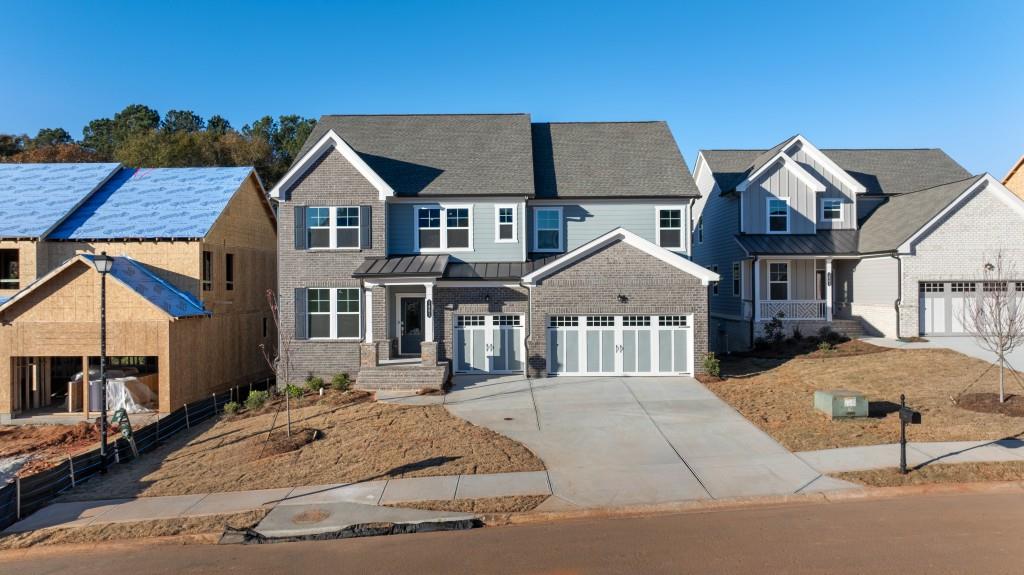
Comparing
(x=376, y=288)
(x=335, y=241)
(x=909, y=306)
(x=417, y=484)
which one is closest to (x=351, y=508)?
(x=417, y=484)

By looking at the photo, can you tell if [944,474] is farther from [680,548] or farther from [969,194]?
[969,194]

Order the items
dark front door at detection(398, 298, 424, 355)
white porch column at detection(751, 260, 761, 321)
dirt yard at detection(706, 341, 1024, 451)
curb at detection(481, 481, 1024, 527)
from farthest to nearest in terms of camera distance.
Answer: white porch column at detection(751, 260, 761, 321) < dark front door at detection(398, 298, 424, 355) < dirt yard at detection(706, 341, 1024, 451) < curb at detection(481, 481, 1024, 527)

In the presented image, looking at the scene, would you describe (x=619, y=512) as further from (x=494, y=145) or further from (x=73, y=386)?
(x=73, y=386)

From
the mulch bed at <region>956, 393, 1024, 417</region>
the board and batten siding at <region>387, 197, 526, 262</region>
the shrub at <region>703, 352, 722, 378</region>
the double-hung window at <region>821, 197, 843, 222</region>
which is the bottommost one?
the mulch bed at <region>956, 393, 1024, 417</region>

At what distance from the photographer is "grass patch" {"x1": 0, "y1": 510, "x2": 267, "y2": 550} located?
29.9 feet

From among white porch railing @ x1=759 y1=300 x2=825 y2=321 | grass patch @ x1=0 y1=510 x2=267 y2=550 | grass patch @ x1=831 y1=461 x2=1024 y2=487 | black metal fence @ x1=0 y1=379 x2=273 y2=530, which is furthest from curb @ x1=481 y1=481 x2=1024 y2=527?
white porch railing @ x1=759 y1=300 x2=825 y2=321

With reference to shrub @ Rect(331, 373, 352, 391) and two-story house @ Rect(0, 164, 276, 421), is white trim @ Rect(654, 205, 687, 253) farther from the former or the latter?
two-story house @ Rect(0, 164, 276, 421)

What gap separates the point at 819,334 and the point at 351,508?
20.3m

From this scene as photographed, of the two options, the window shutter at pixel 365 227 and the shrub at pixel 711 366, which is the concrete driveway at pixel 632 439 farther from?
the window shutter at pixel 365 227

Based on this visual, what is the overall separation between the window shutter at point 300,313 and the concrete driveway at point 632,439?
5831mm

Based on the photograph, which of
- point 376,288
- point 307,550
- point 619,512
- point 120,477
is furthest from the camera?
point 376,288

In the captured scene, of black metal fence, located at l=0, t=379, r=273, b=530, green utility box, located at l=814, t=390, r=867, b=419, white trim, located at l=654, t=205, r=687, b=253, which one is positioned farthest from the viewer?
white trim, located at l=654, t=205, r=687, b=253

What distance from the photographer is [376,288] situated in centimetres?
1998

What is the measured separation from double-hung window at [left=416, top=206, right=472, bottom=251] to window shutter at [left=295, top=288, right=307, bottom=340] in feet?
14.0
